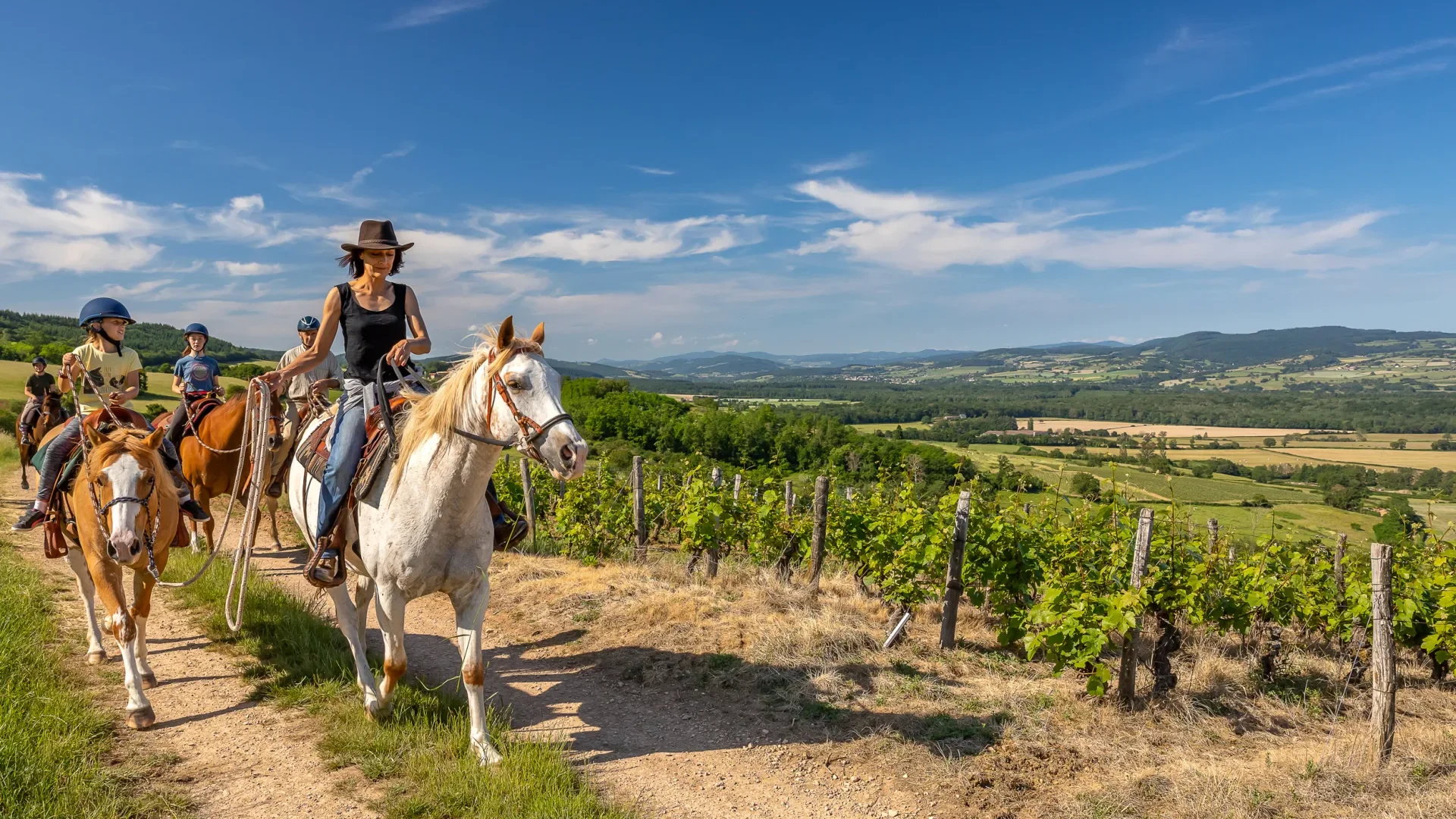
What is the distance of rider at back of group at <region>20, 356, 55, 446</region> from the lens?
37.2 feet

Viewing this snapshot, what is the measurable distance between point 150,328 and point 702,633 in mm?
111053

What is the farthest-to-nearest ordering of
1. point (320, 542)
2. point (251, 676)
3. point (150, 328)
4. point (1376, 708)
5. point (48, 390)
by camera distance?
point (150, 328), point (48, 390), point (251, 676), point (1376, 708), point (320, 542)

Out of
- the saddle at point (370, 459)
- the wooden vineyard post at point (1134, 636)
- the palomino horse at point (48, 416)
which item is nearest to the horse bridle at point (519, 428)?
the saddle at point (370, 459)

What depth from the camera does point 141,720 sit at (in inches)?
184

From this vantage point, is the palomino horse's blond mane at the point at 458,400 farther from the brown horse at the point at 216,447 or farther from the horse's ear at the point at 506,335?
the brown horse at the point at 216,447

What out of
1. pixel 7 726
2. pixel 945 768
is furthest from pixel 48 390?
pixel 945 768

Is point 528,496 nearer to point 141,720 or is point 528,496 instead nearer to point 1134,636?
point 141,720

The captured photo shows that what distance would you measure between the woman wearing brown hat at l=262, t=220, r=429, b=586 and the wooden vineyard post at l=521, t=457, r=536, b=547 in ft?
4.16

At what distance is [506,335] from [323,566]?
2.13 meters

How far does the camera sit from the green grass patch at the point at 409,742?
386cm

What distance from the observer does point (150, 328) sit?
89.7 m

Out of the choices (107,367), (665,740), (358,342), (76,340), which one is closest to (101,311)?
(107,367)

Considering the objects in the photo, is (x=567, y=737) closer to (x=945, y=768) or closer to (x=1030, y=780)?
(x=945, y=768)

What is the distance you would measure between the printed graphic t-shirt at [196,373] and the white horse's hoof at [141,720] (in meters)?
4.15
